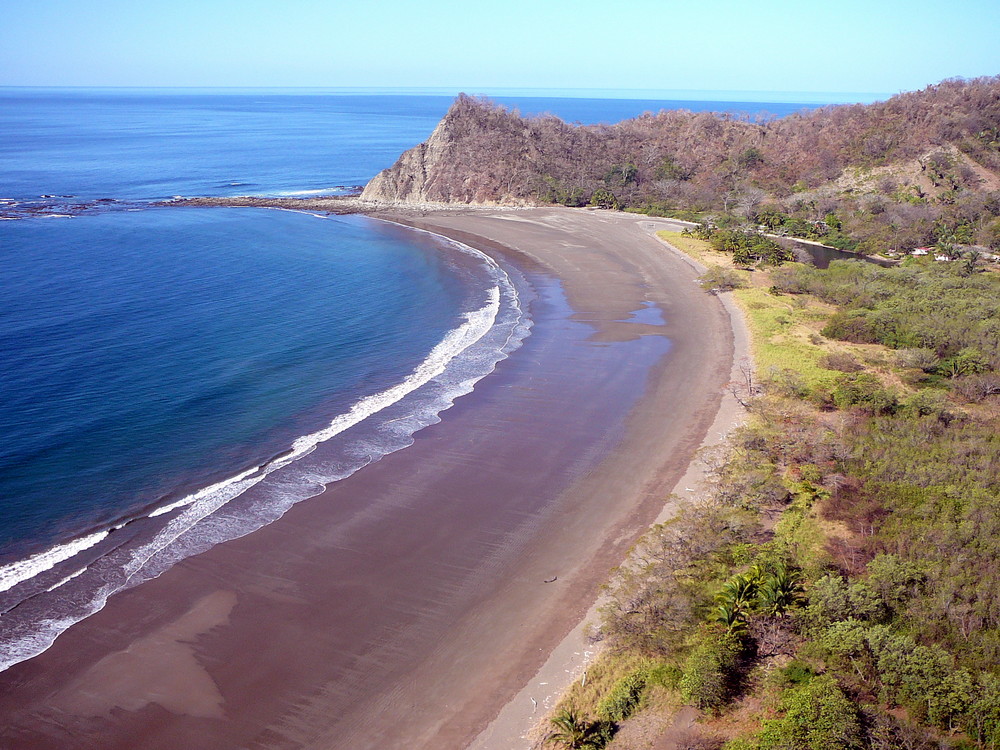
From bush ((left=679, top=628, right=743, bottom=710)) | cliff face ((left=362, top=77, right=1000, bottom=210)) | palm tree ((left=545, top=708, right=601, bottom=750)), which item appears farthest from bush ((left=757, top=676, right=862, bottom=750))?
cliff face ((left=362, top=77, right=1000, bottom=210))

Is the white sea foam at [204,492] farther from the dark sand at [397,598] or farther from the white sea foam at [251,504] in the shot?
the dark sand at [397,598]

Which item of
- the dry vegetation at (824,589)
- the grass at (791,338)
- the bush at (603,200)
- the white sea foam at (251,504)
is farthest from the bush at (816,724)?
the bush at (603,200)

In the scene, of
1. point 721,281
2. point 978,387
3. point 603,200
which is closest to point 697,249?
point 721,281

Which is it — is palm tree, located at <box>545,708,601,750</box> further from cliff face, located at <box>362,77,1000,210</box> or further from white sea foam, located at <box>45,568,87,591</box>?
cliff face, located at <box>362,77,1000,210</box>

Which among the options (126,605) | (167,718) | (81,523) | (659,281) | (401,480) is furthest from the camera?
(659,281)

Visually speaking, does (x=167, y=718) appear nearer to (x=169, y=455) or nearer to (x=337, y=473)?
(x=337, y=473)

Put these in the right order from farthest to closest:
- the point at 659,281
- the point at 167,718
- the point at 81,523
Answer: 1. the point at 659,281
2. the point at 81,523
3. the point at 167,718

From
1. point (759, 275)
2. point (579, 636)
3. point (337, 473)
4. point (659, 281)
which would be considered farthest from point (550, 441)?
point (759, 275)
